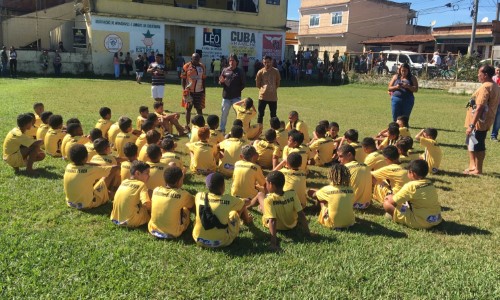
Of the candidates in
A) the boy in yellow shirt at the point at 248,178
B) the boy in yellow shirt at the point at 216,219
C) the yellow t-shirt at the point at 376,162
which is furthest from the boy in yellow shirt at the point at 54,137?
the yellow t-shirt at the point at 376,162

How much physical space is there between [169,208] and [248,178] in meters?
1.47

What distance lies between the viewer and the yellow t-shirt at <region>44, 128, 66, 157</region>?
7.75 metres

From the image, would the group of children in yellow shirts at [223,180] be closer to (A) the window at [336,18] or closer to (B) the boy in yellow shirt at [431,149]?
(B) the boy in yellow shirt at [431,149]

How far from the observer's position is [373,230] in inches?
Result: 202

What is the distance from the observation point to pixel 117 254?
4.25 meters

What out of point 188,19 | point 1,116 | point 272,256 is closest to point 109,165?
point 272,256

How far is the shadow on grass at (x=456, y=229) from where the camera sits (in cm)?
511

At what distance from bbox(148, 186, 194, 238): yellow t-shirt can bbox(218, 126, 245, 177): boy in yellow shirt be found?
2388mm

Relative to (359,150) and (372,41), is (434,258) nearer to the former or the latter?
(359,150)

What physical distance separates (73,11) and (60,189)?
1188 inches

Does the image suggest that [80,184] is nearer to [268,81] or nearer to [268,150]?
[268,150]

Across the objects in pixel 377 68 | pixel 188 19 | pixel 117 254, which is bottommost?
pixel 117 254

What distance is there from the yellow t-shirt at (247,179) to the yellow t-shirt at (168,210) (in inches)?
48.1

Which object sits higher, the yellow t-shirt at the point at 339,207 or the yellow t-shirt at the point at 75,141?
the yellow t-shirt at the point at 75,141
